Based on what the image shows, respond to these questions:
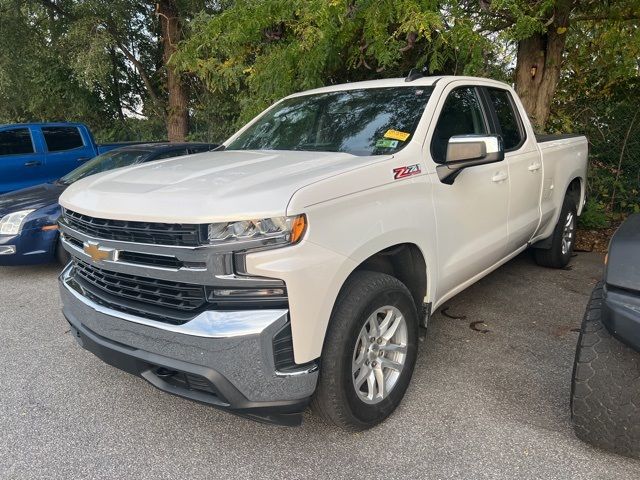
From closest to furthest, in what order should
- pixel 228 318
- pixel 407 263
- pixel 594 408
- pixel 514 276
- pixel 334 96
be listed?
pixel 228 318 < pixel 594 408 < pixel 407 263 < pixel 334 96 < pixel 514 276

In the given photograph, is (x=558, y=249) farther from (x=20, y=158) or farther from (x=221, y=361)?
(x=20, y=158)

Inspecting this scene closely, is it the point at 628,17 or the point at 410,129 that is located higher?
the point at 628,17

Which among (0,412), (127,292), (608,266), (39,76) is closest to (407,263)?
(608,266)

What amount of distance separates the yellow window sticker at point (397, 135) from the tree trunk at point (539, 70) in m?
4.43

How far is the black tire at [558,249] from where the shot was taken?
5047 millimetres

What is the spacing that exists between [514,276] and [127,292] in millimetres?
4042

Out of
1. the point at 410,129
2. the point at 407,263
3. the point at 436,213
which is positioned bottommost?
the point at 407,263

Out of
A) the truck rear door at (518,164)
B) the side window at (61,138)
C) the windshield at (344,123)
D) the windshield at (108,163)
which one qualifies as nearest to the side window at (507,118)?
the truck rear door at (518,164)

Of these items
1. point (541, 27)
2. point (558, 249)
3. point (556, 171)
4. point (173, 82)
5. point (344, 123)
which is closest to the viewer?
point (344, 123)

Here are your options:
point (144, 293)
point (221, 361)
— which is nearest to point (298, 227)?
point (221, 361)

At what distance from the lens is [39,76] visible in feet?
43.5

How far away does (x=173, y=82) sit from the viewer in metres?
12.6

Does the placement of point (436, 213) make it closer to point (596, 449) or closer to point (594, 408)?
point (594, 408)

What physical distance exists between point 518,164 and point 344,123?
5.04ft
